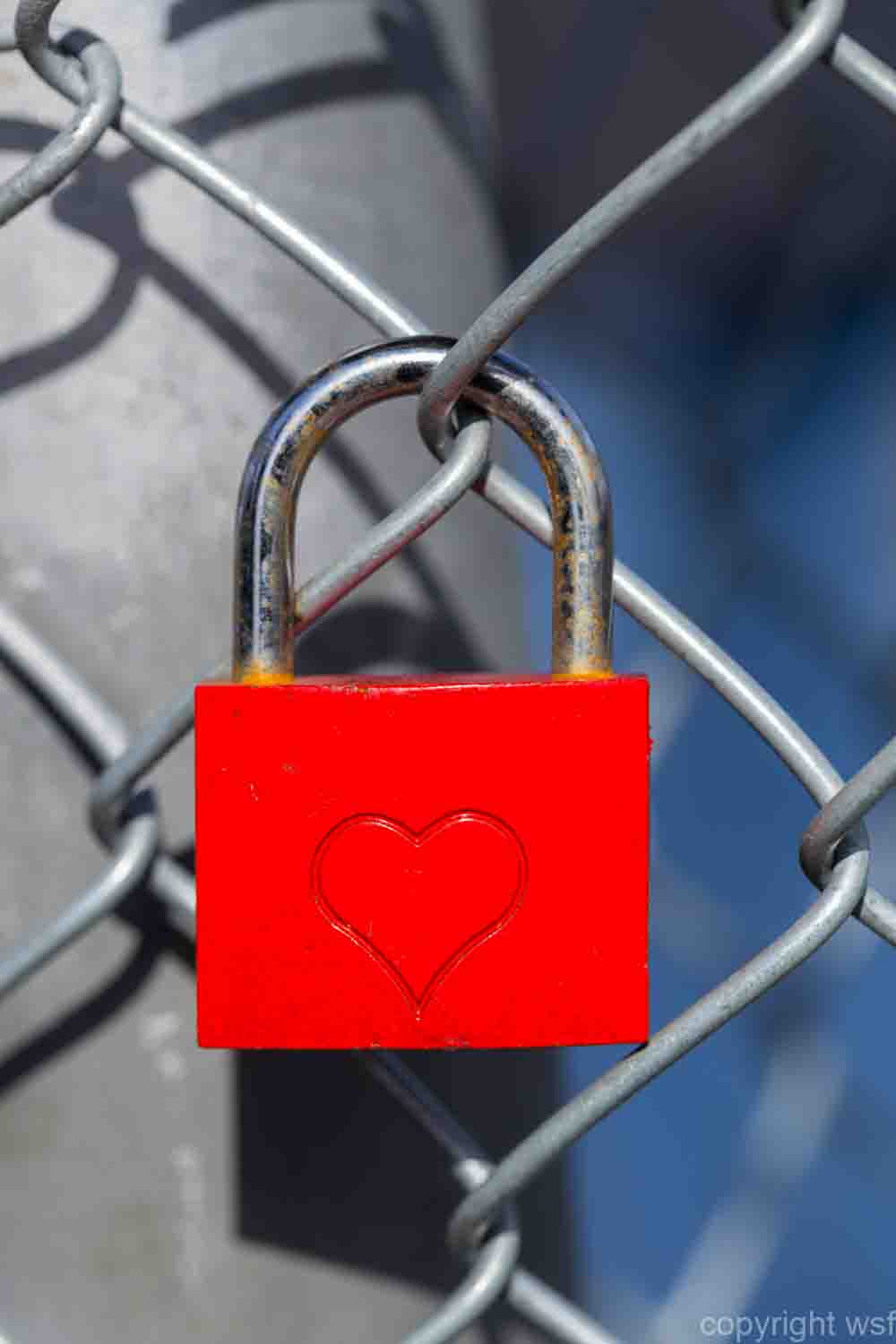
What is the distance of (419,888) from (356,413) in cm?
17

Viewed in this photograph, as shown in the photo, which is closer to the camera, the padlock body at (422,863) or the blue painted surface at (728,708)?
the padlock body at (422,863)

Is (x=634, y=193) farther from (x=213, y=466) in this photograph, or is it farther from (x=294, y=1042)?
(x=294, y=1042)

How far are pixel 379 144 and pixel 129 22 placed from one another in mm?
105

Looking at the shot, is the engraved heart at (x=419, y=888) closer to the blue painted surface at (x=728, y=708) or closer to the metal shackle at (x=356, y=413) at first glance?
the metal shackle at (x=356, y=413)

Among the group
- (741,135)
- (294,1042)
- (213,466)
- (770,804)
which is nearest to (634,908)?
(294,1042)

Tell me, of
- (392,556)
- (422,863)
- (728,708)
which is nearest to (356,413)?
(392,556)

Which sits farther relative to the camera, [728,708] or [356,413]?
[728,708]

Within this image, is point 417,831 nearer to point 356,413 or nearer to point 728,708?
point 356,413

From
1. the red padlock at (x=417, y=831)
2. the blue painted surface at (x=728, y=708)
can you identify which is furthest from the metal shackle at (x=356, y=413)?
the blue painted surface at (x=728, y=708)

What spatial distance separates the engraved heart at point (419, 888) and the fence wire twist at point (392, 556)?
78 millimetres

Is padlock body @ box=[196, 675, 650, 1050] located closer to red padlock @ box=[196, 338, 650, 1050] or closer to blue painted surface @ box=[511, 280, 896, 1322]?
red padlock @ box=[196, 338, 650, 1050]

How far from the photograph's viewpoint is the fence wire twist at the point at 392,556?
0.49m

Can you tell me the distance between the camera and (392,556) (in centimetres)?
50

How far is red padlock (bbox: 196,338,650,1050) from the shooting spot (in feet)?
1.53
